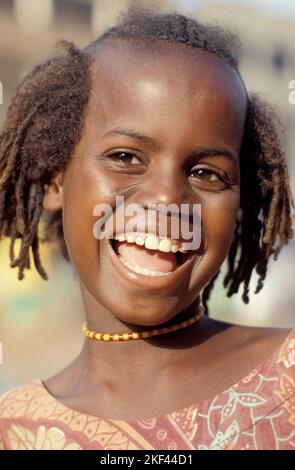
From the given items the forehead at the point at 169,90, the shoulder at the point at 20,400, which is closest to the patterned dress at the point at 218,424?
the shoulder at the point at 20,400

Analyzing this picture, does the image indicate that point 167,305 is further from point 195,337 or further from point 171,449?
point 171,449

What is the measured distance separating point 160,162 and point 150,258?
25cm

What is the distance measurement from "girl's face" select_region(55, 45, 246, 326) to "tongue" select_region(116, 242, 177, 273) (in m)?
0.03

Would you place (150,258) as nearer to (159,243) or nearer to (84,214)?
(159,243)

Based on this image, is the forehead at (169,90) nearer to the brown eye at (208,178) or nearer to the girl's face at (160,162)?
the girl's face at (160,162)

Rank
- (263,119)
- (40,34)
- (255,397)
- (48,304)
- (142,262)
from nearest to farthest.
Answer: (255,397) < (142,262) < (263,119) < (48,304) < (40,34)

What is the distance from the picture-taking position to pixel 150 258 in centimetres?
193

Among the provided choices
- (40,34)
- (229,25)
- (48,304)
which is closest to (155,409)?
(229,25)

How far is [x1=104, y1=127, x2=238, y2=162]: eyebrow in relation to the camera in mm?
1859

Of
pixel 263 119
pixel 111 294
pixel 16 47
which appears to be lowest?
pixel 111 294

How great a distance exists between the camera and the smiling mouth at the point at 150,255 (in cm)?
189

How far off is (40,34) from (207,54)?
1673 centimetres

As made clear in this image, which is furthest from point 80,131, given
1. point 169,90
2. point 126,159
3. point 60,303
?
point 60,303

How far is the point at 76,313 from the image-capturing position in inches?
352
